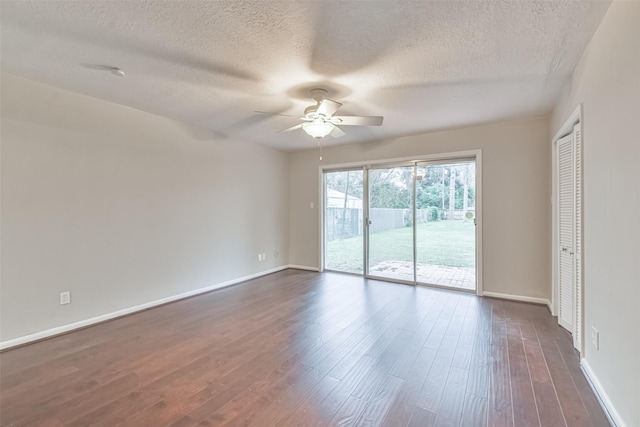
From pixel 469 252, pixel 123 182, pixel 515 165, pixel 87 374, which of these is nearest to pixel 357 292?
pixel 469 252

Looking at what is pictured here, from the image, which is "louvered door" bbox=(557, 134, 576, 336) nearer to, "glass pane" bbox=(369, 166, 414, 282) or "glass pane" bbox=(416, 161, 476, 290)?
"glass pane" bbox=(416, 161, 476, 290)

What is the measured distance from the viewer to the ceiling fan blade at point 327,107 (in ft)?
8.66

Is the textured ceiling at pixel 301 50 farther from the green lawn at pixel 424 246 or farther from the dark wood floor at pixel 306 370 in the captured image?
the dark wood floor at pixel 306 370

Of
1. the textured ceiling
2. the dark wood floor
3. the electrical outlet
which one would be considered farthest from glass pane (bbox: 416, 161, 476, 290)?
the electrical outlet

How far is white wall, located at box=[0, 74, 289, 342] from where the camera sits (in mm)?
2666

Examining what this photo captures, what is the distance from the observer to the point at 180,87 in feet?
9.37

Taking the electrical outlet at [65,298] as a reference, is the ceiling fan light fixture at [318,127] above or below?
above

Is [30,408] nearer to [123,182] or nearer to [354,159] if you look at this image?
[123,182]

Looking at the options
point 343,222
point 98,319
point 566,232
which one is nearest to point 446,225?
point 566,232

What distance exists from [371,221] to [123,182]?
3781 millimetres

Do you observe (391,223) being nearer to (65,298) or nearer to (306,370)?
(306,370)

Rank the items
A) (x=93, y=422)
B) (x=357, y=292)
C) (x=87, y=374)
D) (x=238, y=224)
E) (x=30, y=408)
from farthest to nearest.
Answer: (x=238, y=224), (x=357, y=292), (x=87, y=374), (x=30, y=408), (x=93, y=422)

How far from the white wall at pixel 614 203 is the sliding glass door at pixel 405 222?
217cm

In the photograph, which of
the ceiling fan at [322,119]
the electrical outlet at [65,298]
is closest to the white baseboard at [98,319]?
the electrical outlet at [65,298]
